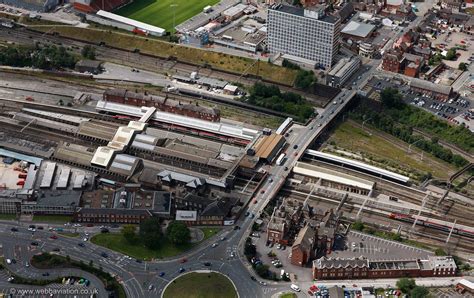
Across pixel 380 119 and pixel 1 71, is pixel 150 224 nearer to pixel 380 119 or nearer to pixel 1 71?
pixel 380 119

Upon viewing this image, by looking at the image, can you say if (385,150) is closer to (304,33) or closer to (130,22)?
(304,33)

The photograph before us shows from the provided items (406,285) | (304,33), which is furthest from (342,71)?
(406,285)

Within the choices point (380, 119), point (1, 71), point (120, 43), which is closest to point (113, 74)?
point (120, 43)

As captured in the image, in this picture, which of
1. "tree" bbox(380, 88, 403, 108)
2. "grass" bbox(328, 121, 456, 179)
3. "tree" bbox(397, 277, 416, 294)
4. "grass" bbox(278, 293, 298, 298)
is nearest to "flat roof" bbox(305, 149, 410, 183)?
"grass" bbox(328, 121, 456, 179)

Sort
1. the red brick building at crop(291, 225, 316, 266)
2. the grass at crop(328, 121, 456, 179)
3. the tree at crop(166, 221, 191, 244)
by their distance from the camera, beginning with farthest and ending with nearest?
the grass at crop(328, 121, 456, 179), the tree at crop(166, 221, 191, 244), the red brick building at crop(291, 225, 316, 266)

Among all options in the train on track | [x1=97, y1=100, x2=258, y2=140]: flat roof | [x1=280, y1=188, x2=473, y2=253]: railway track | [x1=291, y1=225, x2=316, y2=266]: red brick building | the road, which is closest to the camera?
the road

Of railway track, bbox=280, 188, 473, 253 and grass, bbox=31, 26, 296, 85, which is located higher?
grass, bbox=31, 26, 296, 85

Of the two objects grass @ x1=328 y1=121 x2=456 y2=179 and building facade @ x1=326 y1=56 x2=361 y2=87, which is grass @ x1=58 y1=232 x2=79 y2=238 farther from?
building facade @ x1=326 y1=56 x2=361 y2=87

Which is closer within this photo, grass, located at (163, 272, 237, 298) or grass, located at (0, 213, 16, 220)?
grass, located at (163, 272, 237, 298)
